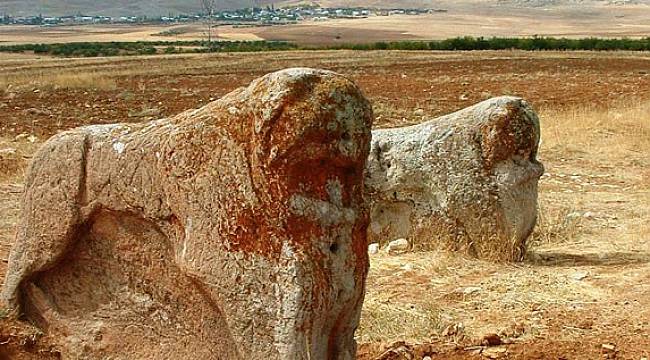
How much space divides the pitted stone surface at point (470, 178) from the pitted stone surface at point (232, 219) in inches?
166

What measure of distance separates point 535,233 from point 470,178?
1.73 metres

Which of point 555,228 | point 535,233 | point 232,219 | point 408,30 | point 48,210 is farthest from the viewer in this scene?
point 408,30

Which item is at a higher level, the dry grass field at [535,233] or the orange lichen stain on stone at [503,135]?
the orange lichen stain on stone at [503,135]

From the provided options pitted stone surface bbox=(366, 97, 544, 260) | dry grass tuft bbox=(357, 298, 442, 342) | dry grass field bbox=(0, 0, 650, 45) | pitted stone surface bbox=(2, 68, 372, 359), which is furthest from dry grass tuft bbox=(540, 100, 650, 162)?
dry grass field bbox=(0, 0, 650, 45)

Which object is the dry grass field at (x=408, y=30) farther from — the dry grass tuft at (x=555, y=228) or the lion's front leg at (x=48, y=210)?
the lion's front leg at (x=48, y=210)

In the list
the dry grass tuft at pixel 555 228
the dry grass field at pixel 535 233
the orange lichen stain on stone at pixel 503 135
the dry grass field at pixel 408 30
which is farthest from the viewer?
the dry grass field at pixel 408 30

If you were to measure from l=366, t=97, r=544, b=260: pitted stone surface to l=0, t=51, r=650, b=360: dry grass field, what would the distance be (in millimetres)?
326

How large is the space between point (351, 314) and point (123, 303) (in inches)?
48.9

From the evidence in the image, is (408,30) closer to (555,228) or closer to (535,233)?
(555,228)

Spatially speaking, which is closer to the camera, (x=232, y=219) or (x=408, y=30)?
(x=232, y=219)

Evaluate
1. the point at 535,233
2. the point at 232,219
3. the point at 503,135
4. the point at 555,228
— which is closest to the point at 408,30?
the point at 555,228

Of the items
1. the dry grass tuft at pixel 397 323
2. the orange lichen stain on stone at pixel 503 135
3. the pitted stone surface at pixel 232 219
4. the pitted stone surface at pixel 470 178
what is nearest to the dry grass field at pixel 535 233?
the dry grass tuft at pixel 397 323

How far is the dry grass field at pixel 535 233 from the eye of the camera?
661cm

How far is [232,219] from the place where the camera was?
13.9 ft
